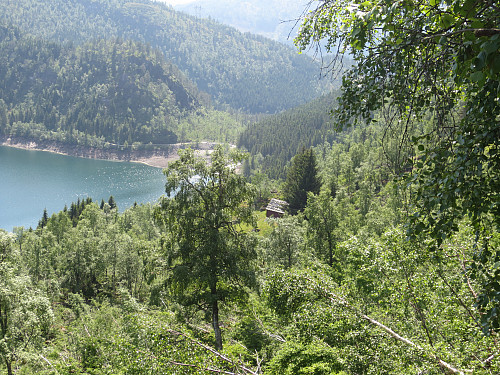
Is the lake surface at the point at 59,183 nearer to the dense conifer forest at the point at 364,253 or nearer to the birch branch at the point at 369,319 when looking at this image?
the dense conifer forest at the point at 364,253

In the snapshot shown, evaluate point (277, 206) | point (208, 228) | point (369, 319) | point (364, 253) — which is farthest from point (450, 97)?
point (277, 206)

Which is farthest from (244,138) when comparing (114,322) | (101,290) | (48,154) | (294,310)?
(294,310)

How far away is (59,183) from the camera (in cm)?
13438

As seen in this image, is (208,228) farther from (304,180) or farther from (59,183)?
(59,183)

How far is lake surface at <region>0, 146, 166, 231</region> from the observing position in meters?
108

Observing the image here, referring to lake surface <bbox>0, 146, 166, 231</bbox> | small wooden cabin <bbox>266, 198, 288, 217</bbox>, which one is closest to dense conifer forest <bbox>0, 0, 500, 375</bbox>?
small wooden cabin <bbox>266, 198, 288, 217</bbox>

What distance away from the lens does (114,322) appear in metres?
25.2

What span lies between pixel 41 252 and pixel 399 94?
5574 cm

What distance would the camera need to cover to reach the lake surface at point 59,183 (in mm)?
107750

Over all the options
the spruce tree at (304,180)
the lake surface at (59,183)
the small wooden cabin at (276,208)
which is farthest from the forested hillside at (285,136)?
the spruce tree at (304,180)

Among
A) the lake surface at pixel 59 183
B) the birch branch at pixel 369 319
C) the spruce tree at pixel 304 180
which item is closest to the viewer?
the birch branch at pixel 369 319

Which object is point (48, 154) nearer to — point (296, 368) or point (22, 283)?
point (22, 283)

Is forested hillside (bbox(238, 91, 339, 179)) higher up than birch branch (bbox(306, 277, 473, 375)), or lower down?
higher up

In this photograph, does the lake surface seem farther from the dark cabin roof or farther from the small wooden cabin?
the small wooden cabin
